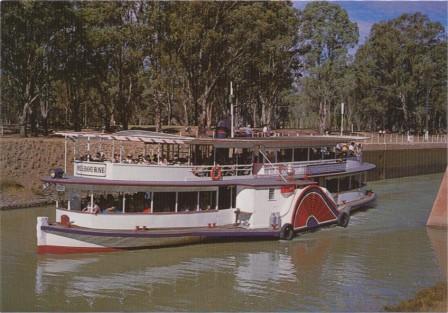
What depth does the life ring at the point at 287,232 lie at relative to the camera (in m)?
24.8

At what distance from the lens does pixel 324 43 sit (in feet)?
225

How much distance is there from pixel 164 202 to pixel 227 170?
3299 mm

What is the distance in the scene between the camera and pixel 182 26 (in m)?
47.0

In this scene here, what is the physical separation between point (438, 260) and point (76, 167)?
14.3m

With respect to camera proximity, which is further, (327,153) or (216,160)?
(327,153)

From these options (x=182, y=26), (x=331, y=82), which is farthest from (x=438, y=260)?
(x=331, y=82)

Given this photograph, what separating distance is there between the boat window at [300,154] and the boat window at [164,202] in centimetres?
821

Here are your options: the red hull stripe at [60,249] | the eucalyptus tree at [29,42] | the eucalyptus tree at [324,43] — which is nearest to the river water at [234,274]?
the red hull stripe at [60,249]

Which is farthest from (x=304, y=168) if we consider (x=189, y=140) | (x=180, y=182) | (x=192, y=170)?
(x=180, y=182)

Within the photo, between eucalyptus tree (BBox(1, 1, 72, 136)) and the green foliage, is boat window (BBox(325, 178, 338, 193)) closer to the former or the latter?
the green foliage

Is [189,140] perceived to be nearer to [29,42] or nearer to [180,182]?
[180,182]

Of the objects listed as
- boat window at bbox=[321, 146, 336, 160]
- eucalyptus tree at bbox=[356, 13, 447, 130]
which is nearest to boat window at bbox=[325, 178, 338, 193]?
boat window at bbox=[321, 146, 336, 160]

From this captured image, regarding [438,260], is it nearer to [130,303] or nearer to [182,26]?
[130,303]

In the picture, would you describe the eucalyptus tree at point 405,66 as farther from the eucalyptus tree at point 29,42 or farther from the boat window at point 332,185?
the boat window at point 332,185
